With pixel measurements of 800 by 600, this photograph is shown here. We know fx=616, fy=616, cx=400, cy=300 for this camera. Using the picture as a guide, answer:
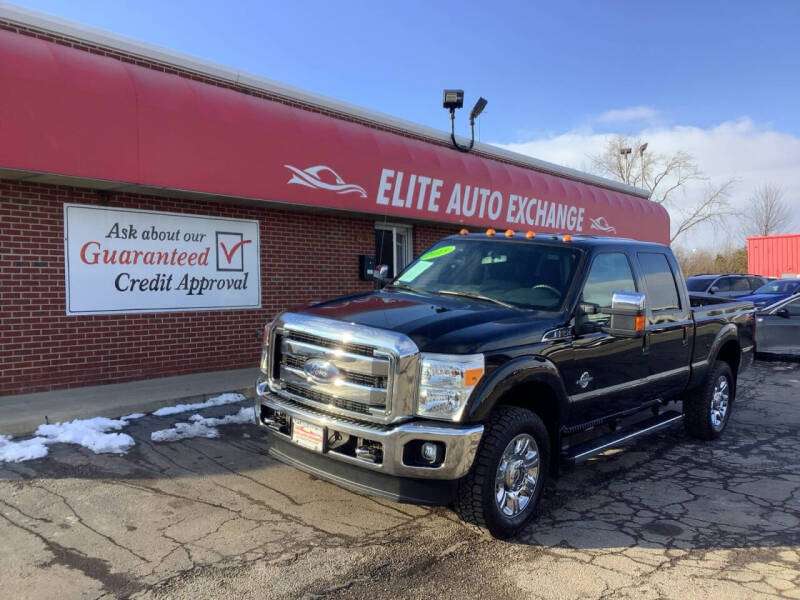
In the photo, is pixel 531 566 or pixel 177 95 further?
pixel 177 95

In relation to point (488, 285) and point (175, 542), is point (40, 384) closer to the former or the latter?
point (175, 542)

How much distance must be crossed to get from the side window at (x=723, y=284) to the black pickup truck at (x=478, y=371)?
522 inches

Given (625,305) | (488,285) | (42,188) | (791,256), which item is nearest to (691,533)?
(625,305)

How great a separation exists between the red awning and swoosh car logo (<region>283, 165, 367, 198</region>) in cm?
2

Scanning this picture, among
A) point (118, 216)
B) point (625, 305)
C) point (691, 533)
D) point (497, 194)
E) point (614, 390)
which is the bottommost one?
point (691, 533)

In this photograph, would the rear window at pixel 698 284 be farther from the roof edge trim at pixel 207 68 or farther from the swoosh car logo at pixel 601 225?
the roof edge trim at pixel 207 68

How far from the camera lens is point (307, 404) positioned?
13.3 ft

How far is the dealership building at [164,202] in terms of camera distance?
6.82 m

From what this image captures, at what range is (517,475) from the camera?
3998 mm

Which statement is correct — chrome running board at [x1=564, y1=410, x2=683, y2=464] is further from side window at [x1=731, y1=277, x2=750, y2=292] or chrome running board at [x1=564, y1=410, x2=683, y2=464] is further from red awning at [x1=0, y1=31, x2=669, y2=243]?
side window at [x1=731, y1=277, x2=750, y2=292]

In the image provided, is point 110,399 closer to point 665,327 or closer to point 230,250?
point 230,250

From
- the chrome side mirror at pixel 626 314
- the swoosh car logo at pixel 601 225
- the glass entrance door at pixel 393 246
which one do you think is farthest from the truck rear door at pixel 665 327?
the swoosh car logo at pixel 601 225

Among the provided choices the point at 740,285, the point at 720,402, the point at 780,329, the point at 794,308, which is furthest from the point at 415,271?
the point at 740,285

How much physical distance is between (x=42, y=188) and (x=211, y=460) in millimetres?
4253
